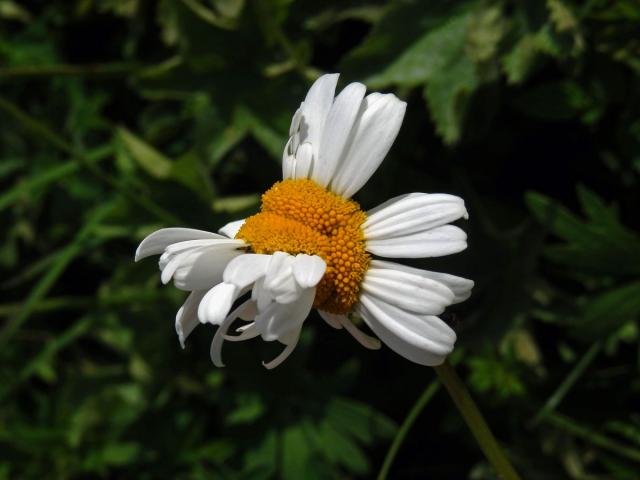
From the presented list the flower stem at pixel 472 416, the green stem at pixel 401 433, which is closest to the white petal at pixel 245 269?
the flower stem at pixel 472 416

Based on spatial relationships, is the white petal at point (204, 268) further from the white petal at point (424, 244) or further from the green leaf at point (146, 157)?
the green leaf at point (146, 157)

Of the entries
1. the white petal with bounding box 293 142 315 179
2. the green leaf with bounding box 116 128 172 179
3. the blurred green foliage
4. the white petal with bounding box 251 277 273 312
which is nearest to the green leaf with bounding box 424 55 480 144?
the blurred green foliage

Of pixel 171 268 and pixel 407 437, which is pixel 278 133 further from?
pixel 171 268

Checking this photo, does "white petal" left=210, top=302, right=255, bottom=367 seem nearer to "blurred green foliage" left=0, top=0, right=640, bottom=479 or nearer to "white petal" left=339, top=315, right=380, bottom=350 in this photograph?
"white petal" left=339, top=315, right=380, bottom=350

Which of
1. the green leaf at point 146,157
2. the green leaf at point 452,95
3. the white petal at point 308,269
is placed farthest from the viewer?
the green leaf at point 146,157

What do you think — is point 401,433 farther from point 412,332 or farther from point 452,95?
point 452,95

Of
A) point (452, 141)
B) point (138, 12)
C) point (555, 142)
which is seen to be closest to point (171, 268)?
point (452, 141)
